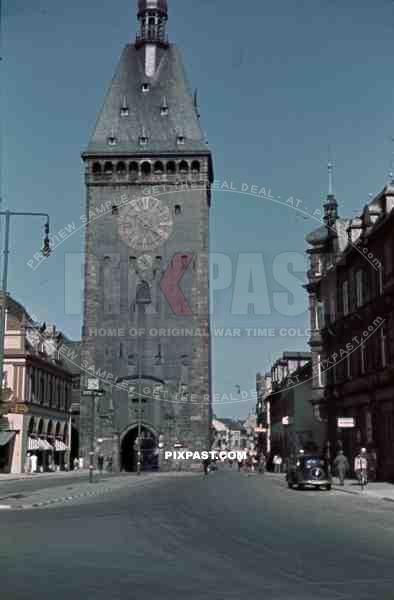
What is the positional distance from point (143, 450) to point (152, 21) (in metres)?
49.3

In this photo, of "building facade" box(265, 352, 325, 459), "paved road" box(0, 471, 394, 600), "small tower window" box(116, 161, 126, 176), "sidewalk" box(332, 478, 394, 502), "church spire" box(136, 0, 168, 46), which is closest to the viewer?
"paved road" box(0, 471, 394, 600)

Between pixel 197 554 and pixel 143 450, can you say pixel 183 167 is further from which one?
pixel 197 554

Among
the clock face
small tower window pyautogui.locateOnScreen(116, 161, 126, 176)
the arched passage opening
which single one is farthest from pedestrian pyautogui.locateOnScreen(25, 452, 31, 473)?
small tower window pyautogui.locateOnScreen(116, 161, 126, 176)

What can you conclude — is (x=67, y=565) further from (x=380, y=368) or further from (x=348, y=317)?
(x=348, y=317)

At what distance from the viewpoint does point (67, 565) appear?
1260 cm

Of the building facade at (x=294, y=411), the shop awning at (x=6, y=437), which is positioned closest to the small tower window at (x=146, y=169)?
the building facade at (x=294, y=411)

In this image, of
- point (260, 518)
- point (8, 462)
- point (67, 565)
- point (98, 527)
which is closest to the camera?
point (67, 565)

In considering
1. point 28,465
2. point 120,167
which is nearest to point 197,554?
point 28,465

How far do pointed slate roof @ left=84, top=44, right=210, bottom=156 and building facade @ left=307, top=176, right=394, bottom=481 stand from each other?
30449mm

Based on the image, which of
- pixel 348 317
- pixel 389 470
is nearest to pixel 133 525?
pixel 389 470

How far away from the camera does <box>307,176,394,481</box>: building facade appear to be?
4394cm

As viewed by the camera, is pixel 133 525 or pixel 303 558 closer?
pixel 303 558

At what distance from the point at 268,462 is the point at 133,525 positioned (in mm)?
67588

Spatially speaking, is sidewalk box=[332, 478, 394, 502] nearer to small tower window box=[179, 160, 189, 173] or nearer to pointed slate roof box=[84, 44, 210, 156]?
small tower window box=[179, 160, 189, 173]
